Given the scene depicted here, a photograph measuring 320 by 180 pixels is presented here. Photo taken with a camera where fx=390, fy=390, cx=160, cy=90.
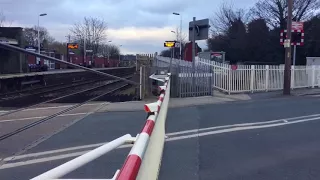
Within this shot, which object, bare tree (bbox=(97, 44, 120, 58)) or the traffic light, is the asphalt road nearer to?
the traffic light

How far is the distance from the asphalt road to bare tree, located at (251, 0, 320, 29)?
41.4m

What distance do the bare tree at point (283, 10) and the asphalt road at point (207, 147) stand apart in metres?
41.4

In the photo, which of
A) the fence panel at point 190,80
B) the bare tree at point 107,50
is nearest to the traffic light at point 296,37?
the fence panel at point 190,80

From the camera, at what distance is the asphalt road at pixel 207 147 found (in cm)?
571

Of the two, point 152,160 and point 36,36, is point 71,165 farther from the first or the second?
point 36,36

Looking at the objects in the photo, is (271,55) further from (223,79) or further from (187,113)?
(187,113)

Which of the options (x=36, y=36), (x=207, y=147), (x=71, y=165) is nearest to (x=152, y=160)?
(x=71, y=165)

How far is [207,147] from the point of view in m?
7.36

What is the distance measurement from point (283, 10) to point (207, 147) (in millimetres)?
47334

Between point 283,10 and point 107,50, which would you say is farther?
point 107,50

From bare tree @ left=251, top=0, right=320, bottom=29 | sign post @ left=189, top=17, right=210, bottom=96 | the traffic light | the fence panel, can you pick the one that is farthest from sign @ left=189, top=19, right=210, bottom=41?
bare tree @ left=251, top=0, right=320, bottom=29

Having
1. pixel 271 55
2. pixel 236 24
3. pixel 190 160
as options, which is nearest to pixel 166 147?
pixel 190 160

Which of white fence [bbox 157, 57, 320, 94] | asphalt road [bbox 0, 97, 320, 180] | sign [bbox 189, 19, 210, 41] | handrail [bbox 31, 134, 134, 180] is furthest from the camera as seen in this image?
white fence [bbox 157, 57, 320, 94]

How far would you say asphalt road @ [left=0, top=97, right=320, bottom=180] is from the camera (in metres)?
5.71
